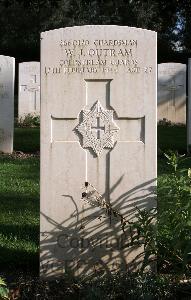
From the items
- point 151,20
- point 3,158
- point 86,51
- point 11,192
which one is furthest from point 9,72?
point 151,20

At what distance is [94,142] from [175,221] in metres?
0.91

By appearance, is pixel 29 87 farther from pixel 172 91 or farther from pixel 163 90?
pixel 172 91

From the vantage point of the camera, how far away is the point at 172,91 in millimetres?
15070

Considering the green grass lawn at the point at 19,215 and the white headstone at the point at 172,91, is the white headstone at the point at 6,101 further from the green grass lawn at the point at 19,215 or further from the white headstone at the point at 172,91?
the white headstone at the point at 172,91

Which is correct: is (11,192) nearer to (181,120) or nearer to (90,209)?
(90,209)

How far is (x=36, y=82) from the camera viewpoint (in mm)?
14438

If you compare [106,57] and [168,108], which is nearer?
[106,57]

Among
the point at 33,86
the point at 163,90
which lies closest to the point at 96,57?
the point at 33,86

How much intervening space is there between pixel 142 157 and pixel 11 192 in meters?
3.39

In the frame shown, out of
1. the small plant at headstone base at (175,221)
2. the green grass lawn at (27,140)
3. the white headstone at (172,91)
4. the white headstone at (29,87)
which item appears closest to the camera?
the small plant at headstone base at (175,221)

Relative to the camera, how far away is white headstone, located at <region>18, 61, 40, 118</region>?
46.8 ft

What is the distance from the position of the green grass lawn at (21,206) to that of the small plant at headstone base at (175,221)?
0.96 feet

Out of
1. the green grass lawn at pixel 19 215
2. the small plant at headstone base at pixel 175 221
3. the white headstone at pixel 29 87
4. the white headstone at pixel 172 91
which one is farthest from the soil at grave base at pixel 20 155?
the small plant at headstone base at pixel 175 221

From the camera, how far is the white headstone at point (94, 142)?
4.15 m
